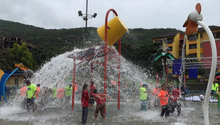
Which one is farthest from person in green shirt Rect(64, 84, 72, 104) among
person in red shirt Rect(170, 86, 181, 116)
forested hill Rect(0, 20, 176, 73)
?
forested hill Rect(0, 20, 176, 73)

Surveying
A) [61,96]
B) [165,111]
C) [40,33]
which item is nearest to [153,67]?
[61,96]

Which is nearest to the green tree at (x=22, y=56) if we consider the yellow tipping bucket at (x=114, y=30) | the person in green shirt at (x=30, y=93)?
the person in green shirt at (x=30, y=93)

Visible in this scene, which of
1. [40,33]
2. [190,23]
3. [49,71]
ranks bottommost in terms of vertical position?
[49,71]

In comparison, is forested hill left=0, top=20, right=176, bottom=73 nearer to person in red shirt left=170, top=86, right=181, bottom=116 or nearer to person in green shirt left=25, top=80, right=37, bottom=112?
person in green shirt left=25, top=80, right=37, bottom=112

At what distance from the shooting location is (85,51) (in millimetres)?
8422

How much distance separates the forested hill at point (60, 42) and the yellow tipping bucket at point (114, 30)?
517 inches

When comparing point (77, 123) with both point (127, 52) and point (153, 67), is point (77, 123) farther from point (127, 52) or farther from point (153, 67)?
point (127, 52)

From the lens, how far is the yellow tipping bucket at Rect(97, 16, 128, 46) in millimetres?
7781

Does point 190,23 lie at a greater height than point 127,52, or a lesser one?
lesser

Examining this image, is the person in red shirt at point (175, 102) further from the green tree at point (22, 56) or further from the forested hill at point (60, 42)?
the green tree at point (22, 56)

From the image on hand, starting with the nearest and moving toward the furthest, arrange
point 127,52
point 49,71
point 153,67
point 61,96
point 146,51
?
point 49,71
point 61,96
point 153,67
point 146,51
point 127,52

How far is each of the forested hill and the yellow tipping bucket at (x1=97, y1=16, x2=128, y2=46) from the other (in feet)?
43.1

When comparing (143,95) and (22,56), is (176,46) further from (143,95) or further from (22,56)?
(143,95)

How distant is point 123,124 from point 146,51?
3385 cm
